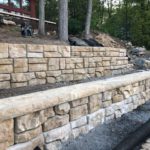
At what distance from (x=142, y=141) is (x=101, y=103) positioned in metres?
0.84

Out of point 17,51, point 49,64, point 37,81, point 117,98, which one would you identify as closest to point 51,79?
point 49,64

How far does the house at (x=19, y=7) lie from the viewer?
16547 mm

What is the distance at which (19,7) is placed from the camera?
58.4ft

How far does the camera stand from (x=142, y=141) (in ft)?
15.2

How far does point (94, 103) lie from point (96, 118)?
26 centimetres

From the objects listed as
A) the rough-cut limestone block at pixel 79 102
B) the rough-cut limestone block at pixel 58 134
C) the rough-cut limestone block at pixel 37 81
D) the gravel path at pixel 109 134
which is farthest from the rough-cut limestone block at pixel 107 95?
the rough-cut limestone block at pixel 37 81

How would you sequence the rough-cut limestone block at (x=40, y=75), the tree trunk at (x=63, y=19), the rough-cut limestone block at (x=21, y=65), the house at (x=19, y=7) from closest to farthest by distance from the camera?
the rough-cut limestone block at (x=21, y=65) → the rough-cut limestone block at (x=40, y=75) → the tree trunk at (x=63, y=19) → the house at (x=19, y=7)

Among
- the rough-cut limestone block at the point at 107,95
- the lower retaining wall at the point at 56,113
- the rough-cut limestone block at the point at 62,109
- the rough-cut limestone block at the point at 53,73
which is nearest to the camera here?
the lower retaining wall at the point at 56,113

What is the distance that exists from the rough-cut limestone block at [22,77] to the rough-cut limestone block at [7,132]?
2.28m

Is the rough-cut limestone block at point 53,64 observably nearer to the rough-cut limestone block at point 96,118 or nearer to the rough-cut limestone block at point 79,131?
the rough-cut limestone block at point 96,118

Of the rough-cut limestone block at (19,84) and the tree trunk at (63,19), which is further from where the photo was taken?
the tree trunk at (63,19)

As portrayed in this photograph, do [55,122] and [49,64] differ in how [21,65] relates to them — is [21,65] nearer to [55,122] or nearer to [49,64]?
[49,64]

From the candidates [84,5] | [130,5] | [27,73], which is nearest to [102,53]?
[27,73]

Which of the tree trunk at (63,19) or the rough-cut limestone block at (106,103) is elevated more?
the tree trunk at (63,19)
